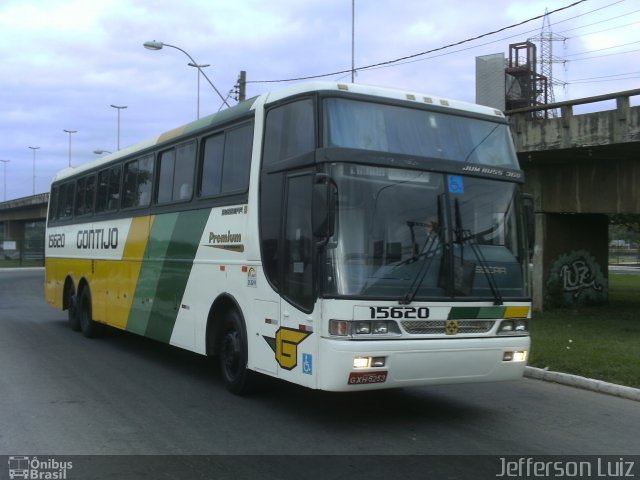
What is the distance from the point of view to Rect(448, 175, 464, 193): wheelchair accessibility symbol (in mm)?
6488

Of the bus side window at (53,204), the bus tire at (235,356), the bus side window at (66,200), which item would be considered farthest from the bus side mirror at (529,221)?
the bus side window at (53,204)

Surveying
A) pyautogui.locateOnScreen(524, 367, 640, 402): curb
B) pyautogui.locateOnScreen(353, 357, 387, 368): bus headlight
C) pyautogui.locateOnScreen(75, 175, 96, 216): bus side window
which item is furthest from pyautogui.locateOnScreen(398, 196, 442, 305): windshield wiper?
pyautogui.locateOnScreen(75, 175, 96, 216): bus side window

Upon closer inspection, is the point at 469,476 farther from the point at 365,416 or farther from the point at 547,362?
the point at 547,362

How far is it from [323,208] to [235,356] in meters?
2.79

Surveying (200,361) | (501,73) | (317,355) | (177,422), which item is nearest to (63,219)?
(200,361)

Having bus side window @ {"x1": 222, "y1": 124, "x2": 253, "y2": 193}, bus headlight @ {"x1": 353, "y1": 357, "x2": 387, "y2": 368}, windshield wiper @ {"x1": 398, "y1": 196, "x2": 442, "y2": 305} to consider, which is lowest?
bus headlight @ {"x1": 353, "y1": 357, "x2": 387, "y2": 368}

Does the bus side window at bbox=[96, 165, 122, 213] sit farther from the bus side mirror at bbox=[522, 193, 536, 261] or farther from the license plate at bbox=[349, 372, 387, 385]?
the bus side mirror at bbox=[522, 193, 536, 261]

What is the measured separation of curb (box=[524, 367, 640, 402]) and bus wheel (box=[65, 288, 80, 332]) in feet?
30.5

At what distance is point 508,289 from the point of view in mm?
6656

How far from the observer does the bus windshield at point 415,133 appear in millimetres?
6277

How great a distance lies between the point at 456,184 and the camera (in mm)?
6520

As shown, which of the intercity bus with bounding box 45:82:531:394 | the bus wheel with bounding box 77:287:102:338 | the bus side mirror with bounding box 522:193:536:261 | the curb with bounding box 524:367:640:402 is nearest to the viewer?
the intercity bus with bounding box 45:82:531:394

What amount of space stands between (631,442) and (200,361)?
6552mm

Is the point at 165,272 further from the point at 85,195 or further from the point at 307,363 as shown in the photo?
the point at 85,195
